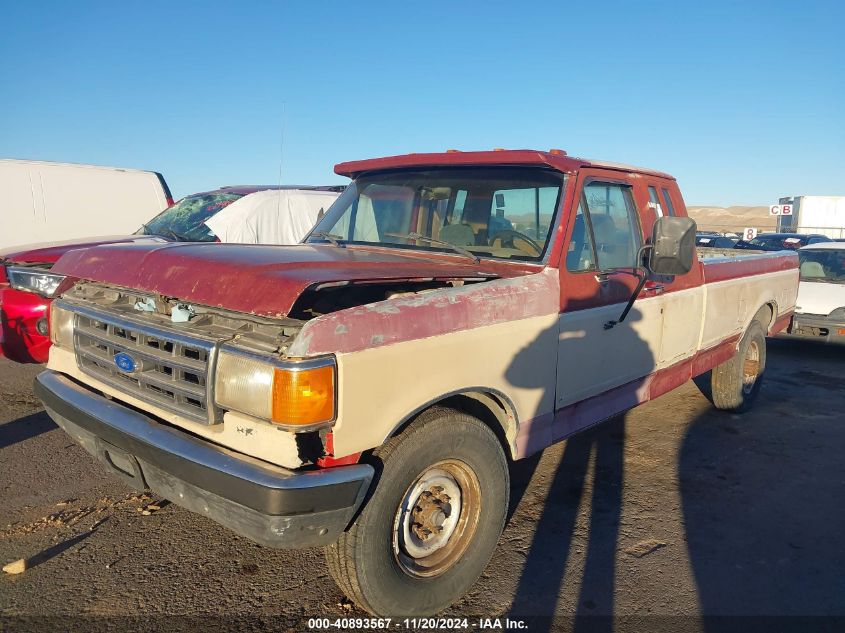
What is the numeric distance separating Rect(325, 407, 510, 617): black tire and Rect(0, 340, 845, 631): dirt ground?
221 mm

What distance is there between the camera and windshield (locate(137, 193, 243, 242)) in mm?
7637

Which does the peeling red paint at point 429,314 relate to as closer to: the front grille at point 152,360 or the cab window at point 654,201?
the front grille at point 152,360

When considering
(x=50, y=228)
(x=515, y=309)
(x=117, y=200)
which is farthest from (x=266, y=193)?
(x=515, y=309)

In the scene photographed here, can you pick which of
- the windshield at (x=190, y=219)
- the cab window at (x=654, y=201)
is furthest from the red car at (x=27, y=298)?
the cab window at (x=654, y=201)

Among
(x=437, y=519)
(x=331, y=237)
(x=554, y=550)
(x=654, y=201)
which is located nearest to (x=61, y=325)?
(x=331, y=237)

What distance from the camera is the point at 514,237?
3502 millimetres

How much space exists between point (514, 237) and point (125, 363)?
2.12 meters

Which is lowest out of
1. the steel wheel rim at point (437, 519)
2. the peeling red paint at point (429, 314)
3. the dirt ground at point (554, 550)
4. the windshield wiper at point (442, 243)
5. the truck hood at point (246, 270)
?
the dirt ground at point (554, 550)

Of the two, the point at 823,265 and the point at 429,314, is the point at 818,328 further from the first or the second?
the point at 429,314

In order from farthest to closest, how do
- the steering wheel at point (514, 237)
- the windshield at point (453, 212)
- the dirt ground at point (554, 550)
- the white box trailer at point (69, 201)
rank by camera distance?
the white box trailer at point (69, 201), the windshield at point (453, 212), the steering wheel at point (514, 237), the dirt ground at point (554, 550)

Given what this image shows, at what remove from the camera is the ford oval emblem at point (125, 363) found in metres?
2.70

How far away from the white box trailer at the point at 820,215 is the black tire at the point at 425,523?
36.2m

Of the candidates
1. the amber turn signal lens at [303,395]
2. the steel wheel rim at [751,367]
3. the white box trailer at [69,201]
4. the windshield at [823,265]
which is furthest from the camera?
the windshield at [823,265]

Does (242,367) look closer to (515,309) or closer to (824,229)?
(515,309)
